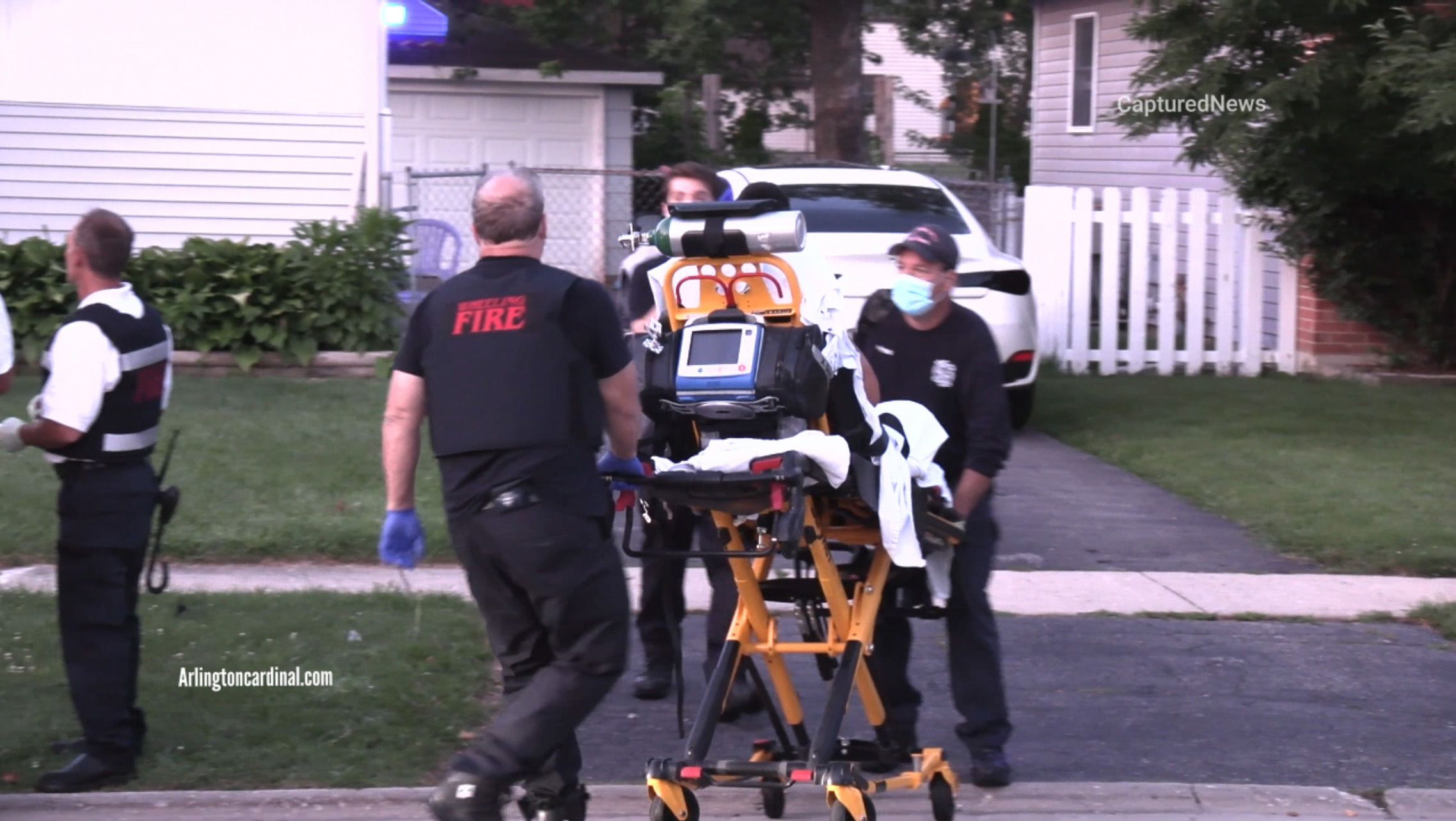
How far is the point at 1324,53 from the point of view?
1184 centimetres

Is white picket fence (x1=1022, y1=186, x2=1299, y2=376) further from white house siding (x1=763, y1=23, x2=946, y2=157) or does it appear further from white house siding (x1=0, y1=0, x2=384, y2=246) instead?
white house siding (x1=763, y1=23, x2=946, y2=157)

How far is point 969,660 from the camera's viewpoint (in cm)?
523

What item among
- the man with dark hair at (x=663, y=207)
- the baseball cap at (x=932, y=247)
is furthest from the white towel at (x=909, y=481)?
the man with dark hair at (x=663, y=207)

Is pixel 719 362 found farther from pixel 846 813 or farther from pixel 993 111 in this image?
pixel 993 111

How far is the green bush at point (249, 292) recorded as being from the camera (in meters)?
12.2

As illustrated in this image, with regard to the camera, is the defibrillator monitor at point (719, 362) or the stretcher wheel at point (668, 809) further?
the stretcher wheel at point (668, 809)

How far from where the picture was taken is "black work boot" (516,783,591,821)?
14.7 feet

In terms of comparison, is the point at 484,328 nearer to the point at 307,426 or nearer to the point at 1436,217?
the point at 307,426

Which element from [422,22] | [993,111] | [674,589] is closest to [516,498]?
[674,589]

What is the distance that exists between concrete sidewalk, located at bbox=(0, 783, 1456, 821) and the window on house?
16518 mm

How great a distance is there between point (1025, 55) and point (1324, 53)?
20006 mm

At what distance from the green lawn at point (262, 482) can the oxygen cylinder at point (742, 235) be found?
406 cm

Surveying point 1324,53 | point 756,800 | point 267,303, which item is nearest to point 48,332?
point 267,303

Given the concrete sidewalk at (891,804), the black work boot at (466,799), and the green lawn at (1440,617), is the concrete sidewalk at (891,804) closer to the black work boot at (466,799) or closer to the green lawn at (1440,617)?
the black work boot at (466,799)
